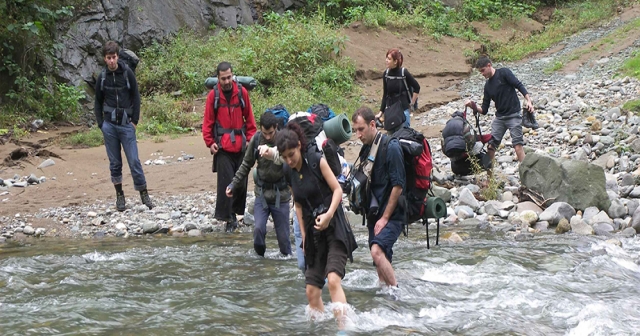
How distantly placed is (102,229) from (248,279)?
11.2ft

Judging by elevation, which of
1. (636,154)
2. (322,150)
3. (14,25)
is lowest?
(636,154)

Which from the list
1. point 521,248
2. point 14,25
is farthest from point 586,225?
point 14,25

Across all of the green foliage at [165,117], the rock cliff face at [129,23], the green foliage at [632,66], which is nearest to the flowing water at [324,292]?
the green foliage at [165,117]

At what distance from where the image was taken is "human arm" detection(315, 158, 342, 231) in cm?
496

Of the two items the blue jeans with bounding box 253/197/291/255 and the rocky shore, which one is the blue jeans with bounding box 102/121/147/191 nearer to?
the rocky shore

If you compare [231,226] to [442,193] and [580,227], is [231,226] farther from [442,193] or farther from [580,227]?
[580,227]

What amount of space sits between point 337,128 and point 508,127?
18.0 ft

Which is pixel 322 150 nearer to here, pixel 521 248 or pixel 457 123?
pixel 521 248

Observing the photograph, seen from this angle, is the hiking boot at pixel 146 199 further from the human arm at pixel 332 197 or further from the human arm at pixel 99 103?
the human arm at pixel 332 197

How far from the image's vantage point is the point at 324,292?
21.2ft

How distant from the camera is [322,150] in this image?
5.24 metres

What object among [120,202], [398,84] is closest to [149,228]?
[120,202]

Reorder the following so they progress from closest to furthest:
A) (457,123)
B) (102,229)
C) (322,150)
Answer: (322,150) < (102,229) < (457,123)

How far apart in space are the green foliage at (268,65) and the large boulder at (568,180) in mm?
7306
